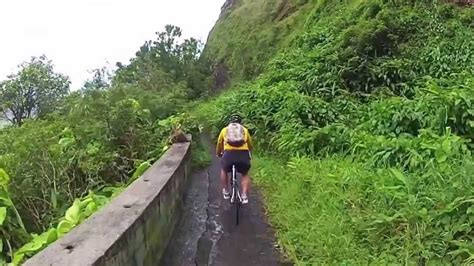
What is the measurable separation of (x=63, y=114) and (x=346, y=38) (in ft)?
28.6

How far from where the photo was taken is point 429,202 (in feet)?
18.1

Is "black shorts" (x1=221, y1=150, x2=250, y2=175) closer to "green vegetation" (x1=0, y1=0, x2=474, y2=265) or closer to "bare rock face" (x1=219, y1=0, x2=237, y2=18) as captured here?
"green vegetation" (x1=0, y1=0, x2=474, y2=265)

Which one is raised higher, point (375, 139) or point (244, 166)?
point (375, 139)

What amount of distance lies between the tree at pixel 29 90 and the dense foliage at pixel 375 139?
86.8 feet

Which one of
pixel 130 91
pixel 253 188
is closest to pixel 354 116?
pixel 253 188

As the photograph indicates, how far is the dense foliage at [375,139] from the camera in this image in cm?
539

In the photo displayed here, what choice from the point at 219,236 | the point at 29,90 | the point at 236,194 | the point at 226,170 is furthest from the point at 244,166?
the point at 29,90

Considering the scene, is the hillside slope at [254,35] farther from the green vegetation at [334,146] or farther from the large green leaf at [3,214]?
the large green leaf at [3,214]

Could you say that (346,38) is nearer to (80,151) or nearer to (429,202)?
(80,151)

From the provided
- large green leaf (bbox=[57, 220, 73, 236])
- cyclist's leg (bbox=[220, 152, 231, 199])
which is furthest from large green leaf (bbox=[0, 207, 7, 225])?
cyclist's leg (bbox=[220, 152, 231, 199])

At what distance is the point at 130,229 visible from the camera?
4.92 m

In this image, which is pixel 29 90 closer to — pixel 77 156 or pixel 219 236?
pixel 77 156

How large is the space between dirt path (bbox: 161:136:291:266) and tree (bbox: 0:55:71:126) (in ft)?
110

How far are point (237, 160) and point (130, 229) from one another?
3.50m
